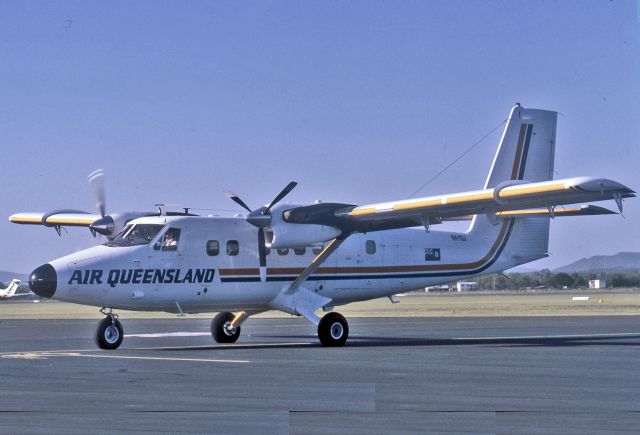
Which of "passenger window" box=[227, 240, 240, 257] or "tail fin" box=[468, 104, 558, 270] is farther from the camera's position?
"tail fin" box=[468, 104, 558, 270]

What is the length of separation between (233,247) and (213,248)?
571 mm

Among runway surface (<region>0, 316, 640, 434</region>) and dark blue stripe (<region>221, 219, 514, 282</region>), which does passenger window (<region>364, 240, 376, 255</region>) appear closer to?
dark blue stripe (<region>221, 219, 514, 282</region>)

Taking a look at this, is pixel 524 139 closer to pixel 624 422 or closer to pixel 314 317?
pixel 314 317

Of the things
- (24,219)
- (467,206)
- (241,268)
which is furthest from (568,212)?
(24,219)

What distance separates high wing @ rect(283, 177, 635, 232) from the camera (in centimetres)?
2245

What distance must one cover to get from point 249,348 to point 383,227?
515 cm

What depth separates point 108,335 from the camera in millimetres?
24984

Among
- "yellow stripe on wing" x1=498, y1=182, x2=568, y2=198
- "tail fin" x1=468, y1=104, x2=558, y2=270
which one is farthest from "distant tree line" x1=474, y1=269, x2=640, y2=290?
"yellow stripe on wing" x1=498, y1=182, x2=568, y2=198

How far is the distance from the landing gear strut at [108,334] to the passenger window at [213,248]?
10.4 ft

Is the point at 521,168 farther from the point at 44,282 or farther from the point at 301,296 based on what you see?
the point at 44,282

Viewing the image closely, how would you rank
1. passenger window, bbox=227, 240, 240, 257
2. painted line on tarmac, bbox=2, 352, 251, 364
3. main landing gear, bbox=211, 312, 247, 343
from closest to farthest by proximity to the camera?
painted line on tarmac, bbox=2, 352, 251, 364 → passenger window, bbox=227, 240, 240, 257 → main landing gear, bbox=211, 312, 247, 343

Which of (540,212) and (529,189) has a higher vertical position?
(529,189)

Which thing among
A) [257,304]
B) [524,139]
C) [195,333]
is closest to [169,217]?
[257,304]

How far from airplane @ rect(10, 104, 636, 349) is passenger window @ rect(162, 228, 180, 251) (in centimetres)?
4
